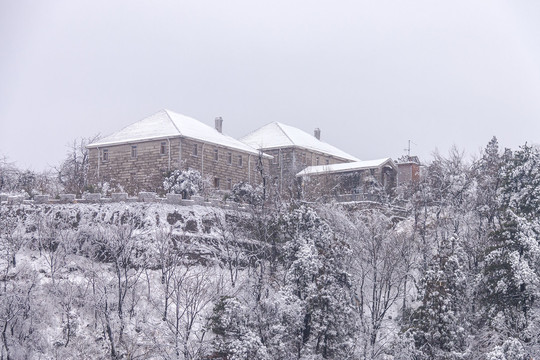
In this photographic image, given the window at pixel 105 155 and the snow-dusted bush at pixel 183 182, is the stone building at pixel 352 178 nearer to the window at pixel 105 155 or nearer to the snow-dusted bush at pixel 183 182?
the snow-dusted bush at pixel 183 182

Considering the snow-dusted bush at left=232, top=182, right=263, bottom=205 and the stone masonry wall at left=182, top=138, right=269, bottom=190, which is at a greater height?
the stone masonry wall at left=182, top=138, right=269, bottom=190

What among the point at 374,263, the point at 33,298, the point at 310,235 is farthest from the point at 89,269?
the point at 374,263

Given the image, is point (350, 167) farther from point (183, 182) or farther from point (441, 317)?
point (441, 317)

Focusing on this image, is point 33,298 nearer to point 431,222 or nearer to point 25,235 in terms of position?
point 25,235

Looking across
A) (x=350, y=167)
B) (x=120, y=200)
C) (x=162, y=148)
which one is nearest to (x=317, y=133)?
(x=350, y=167)

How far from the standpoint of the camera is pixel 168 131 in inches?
2231

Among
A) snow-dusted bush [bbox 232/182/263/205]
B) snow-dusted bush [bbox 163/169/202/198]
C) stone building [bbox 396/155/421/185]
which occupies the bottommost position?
snow-dusted bush [bbox 232/182/263/205]

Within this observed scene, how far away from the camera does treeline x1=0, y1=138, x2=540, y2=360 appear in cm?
3491

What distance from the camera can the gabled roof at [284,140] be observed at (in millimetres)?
64375

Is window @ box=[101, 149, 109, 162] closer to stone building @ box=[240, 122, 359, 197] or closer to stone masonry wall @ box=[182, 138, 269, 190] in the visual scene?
stone masonry wall @ box=[182, 138, 269, 190]

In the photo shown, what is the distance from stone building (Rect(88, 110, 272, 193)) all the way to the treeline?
10.1 metres

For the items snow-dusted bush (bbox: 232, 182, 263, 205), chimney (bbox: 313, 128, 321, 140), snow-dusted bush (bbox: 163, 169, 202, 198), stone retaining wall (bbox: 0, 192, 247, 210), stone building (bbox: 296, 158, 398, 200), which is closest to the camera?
stone retaining wall (bbox: 0, 192, 247, 210)

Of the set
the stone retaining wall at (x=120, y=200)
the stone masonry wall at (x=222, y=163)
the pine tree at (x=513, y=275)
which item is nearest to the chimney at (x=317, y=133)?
the stone masonry wall at (x=222, y=163)

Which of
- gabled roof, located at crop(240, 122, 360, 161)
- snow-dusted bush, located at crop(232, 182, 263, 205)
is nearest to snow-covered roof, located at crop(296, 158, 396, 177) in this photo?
gabled roof, located at crop(240, 122, 360, 161)
